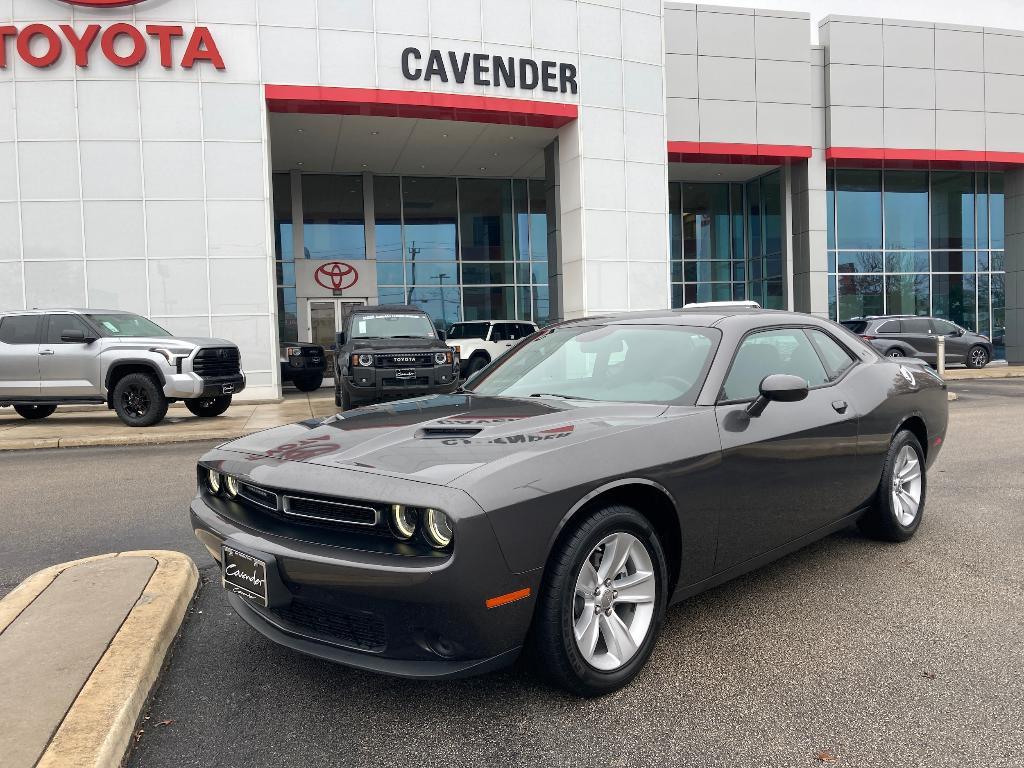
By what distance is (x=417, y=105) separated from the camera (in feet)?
61.8

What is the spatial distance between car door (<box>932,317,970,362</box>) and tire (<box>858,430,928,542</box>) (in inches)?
800

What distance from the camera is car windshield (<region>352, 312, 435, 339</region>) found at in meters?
14.1

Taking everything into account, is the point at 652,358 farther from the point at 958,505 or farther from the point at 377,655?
the point at 958,505

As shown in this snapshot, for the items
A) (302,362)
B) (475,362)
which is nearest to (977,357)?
(475,362)

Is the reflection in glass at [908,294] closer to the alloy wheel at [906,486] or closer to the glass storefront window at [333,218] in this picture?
the glass storefront window at [333,218]

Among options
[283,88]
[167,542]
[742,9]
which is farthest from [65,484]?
[742,9]

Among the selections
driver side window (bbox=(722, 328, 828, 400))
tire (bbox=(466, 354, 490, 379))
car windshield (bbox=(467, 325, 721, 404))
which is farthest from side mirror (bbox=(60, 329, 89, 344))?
driver side window (bbox=(722, 328, 828, 400))

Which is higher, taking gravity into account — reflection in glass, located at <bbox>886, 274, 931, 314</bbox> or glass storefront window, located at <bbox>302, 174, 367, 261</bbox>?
glass storefront window, located at <bbox>302, 174, 367, 261</bbox>

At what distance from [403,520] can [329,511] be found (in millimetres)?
318

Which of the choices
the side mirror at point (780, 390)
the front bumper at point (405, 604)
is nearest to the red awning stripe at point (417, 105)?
the side mirror at point (780, 390)

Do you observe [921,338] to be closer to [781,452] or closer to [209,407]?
[209,407]

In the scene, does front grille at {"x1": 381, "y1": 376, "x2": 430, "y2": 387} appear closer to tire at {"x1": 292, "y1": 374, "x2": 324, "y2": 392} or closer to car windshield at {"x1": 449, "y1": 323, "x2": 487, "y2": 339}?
tire at {"x1": 292, "y1": 374, "x2": 324, "y2": 392}

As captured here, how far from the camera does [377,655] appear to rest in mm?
2648

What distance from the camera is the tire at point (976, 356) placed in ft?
76.7
